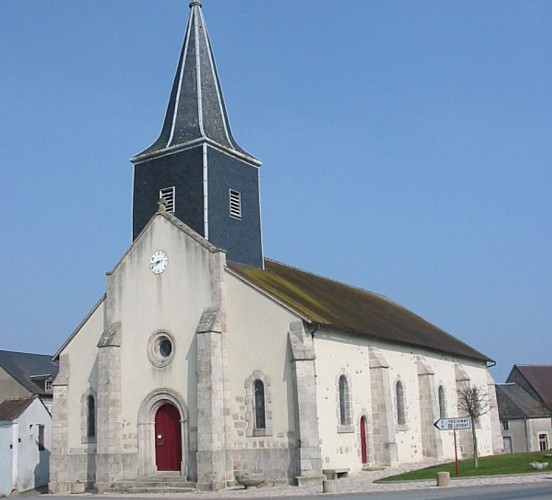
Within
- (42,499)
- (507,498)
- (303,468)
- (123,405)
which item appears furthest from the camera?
(123,405)

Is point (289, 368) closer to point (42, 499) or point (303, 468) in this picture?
point (303, 468)

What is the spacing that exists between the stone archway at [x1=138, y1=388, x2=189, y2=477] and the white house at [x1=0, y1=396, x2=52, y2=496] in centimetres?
1088

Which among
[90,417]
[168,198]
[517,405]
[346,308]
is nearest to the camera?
[90,417]

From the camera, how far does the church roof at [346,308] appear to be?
90.7 feet

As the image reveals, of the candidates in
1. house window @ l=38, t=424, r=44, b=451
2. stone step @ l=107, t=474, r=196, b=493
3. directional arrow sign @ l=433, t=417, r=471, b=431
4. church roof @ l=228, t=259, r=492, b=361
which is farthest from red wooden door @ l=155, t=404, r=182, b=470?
house window @ l=38, t=424, r=44, b=451

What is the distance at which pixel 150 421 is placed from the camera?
2770 cm

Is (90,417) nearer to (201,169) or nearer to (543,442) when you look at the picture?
(201,169)

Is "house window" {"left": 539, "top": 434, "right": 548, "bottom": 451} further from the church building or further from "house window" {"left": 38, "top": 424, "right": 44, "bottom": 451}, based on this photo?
"house window" {"left": 38, "top": 424, "right": 44, "bottom": 451}

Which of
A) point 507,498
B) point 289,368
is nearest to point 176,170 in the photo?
point 289,368

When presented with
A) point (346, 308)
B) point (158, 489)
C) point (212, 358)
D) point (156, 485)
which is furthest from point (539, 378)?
point (158, 489)

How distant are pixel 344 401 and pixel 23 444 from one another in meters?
17.4

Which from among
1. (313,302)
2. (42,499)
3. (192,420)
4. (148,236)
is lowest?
(42,499)

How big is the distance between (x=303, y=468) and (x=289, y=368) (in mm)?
3211

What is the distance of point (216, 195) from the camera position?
29391 mm
